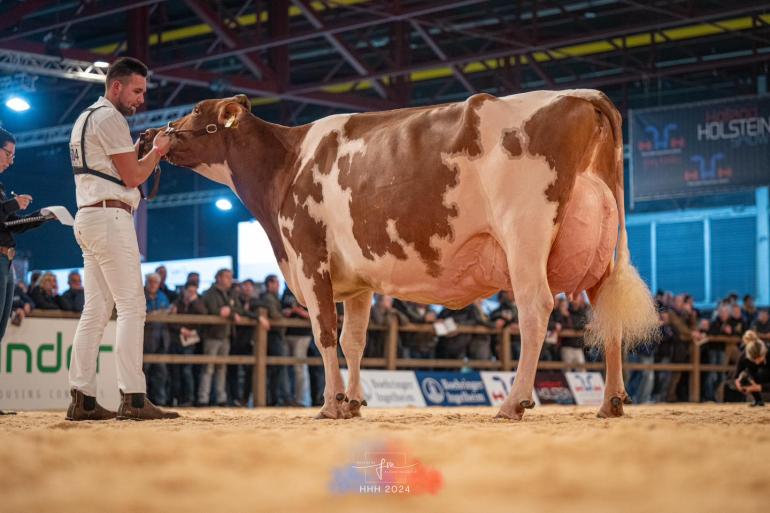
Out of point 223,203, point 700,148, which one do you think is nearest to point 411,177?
point 700,148

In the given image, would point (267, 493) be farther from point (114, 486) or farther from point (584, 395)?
point (584, 395)

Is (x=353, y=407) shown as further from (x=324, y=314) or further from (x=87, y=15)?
(x=87, y=15)

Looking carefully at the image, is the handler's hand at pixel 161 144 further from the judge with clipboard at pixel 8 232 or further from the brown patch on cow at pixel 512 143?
the brown patch on cow at pixel 512 143

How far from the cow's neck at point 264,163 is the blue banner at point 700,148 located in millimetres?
12652

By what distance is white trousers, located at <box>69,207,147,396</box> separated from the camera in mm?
6426

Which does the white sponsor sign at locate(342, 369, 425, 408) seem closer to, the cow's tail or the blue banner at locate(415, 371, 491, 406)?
the blue banner at locate(415, 371, 491, 406)

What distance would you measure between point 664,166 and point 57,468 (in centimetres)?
1716

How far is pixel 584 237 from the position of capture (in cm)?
659

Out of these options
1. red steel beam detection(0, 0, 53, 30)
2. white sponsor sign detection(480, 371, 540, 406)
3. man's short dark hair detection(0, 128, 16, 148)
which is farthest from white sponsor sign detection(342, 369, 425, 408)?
red steel beam detection(0, 0, 53, 30)

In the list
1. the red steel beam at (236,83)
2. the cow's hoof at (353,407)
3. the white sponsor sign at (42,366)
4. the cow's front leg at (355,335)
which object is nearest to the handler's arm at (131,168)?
the cow's front leg at (355,335)

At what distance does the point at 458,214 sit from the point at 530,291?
0.68 metres

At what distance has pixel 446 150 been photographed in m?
6.57

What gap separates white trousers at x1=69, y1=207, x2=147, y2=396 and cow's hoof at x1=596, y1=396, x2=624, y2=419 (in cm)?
300

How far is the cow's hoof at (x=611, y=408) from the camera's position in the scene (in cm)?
681
